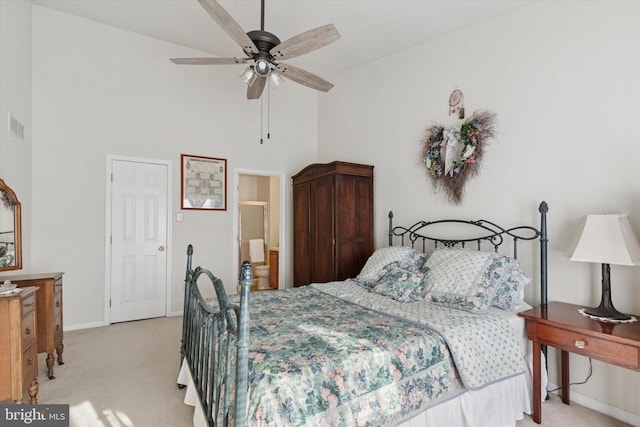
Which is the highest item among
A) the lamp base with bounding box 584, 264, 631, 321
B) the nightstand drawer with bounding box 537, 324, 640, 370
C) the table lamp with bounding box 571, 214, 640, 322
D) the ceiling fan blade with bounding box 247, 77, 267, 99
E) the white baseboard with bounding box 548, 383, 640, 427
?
the ceiling fan blade with bounding box 247, 77, 267, 99

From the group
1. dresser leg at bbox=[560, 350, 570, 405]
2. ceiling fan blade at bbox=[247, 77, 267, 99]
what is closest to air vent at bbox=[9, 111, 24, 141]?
ceiling fan blade at bbox=[247, 77, 267, 99]

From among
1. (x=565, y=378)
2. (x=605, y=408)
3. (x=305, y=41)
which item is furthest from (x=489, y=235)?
(x=305, y=41)

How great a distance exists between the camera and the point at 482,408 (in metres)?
2.06

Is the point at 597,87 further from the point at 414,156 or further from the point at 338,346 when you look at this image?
the point at 338,346

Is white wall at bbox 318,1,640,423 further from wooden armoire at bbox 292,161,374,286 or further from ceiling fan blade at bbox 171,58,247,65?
ceiling fan blade at bbox 171,58,247,65

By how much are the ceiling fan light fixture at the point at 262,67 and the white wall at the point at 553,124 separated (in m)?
2.01

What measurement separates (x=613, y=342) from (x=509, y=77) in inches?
89.5

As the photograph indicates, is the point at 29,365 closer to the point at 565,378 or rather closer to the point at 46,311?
the point at 46,311

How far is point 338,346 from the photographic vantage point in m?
1.76

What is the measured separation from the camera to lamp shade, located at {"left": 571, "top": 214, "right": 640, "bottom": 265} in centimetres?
210

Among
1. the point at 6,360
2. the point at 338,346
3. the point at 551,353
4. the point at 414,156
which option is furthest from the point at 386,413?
the point at 414,156

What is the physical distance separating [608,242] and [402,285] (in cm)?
137

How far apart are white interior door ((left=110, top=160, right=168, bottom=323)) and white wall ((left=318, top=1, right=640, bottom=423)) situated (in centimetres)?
302

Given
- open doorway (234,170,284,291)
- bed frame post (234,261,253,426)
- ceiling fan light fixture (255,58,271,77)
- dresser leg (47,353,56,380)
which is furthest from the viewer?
open doorway (234,170,284,291)
